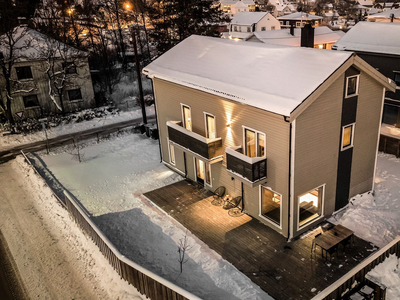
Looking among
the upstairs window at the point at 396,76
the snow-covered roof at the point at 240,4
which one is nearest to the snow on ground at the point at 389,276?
the upstairs window at the point at 396,76

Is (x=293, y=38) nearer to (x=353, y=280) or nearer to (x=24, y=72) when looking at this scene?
(x=24, y=72)

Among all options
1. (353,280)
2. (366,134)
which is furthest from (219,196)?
(353,280)

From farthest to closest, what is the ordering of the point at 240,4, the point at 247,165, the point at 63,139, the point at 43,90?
the point at 240,4
the point at 43,90
the point at 63,139
the point at 247,165

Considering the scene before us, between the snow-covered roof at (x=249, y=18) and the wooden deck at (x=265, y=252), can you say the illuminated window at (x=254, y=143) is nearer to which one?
the wooden deck at (x=265, y=252)

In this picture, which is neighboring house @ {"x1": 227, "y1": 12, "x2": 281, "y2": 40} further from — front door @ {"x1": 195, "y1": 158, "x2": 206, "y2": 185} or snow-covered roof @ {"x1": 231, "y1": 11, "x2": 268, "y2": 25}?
front door @ {"x1": 195, "y1": 158, "x2": 206, "y2": 185}

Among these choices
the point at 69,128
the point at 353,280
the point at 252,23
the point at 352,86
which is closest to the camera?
the point at 353,280

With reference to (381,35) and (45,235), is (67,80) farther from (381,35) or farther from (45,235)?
(381,35)

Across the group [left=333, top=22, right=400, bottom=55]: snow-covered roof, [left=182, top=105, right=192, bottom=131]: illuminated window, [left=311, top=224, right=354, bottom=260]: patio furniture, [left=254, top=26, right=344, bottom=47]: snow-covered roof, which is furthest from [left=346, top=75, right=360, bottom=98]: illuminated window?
[left=254, top=26, right=344, bottom=47]: snow-covered roof
